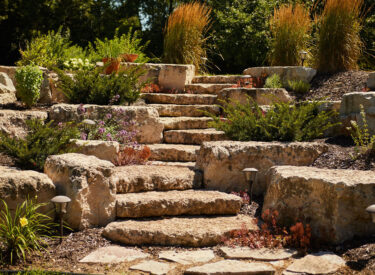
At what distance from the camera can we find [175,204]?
4.71 metres

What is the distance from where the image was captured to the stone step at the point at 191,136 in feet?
22.2

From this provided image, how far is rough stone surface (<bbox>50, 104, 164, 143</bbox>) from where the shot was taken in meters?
6.26

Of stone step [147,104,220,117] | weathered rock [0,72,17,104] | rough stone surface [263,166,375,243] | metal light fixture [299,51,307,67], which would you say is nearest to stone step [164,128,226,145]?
stone step [147,104,220,117]

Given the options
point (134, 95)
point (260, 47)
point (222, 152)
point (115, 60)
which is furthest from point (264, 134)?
point (260, 47)

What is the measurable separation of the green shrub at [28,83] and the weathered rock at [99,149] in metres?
1.90

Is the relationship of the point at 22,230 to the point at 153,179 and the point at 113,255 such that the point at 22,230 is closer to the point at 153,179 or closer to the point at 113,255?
the point at 113,255

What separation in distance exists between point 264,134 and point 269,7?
7848mm

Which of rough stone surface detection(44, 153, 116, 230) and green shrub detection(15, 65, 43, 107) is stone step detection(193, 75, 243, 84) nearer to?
green shrub detection(15, 65, 43, 107)

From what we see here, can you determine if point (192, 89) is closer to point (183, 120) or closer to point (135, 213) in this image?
point (183, 120)

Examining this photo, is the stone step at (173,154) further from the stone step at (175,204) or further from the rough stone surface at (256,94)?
the rough stone surface at (256,94)

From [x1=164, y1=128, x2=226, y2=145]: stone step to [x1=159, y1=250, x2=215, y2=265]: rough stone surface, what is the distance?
9.40 ft

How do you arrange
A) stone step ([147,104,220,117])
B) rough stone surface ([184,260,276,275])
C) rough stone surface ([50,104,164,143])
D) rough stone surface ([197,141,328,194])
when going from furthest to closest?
stone step ([147,104,220,117]), rough stone surface ([50,104,164,143]), rough stone surface ([197,141,328,194]), rough stone surface ([184,260,276,275])

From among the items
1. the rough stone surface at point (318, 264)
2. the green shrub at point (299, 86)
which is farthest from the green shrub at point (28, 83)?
the rough stone surface at point (318, 264)

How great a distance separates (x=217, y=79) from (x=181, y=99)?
150 cm
